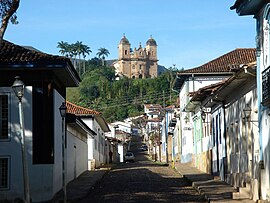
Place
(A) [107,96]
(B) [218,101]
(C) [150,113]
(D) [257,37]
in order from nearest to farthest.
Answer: (D) [257,37]
(B) [218,101]
(C) [150,113]
(A) [107,96]

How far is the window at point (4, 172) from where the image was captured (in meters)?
22.3

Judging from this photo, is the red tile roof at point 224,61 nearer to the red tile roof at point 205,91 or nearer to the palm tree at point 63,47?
the red tile roof at point 205,91

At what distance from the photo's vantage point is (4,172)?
2248 cm

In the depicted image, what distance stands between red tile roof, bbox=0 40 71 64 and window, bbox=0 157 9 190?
11.5 ft

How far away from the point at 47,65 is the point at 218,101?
26.3 feet

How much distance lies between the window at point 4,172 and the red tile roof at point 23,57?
3.51 metres

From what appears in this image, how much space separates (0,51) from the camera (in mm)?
23266

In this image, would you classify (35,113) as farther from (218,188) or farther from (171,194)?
(218,188)

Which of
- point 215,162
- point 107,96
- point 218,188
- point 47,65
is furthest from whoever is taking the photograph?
point 107,96

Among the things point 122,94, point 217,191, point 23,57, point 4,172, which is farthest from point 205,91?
point 122,94

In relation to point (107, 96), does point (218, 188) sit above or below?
below

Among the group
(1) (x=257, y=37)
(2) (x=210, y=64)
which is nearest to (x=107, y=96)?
(2) (x=210, y=64)

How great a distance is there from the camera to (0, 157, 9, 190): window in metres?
22.3

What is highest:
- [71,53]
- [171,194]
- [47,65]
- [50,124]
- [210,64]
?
[71,53]
